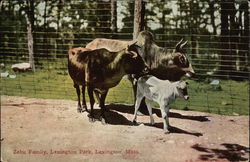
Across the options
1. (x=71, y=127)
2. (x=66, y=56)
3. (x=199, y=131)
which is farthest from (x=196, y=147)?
(x=66, y=56)

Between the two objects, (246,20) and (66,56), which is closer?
(246,20)

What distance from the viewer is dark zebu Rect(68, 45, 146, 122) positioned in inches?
246

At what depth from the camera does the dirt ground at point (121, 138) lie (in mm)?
5797

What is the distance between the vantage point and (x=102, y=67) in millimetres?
6461

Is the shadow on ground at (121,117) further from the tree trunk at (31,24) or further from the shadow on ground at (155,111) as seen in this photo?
the tree trunk at (31,24)

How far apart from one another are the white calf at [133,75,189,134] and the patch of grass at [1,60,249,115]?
767 mm

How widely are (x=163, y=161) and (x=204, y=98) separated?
2.02 m

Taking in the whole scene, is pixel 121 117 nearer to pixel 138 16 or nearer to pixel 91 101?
pixel 91 101

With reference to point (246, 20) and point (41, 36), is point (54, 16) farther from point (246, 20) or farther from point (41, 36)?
point (246, 20)

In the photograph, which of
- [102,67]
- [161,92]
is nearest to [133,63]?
[102,67]

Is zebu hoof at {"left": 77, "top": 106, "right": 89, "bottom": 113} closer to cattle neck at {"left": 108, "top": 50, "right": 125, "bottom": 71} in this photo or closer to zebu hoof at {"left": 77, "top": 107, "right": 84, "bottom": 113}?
zebu hoof at {"left": 77, "top": 107, "right": 84, "bottom": 113}

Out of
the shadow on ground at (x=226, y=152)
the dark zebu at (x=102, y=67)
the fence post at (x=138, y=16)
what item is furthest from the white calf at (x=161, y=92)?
the fence post at (x=138, y=16)

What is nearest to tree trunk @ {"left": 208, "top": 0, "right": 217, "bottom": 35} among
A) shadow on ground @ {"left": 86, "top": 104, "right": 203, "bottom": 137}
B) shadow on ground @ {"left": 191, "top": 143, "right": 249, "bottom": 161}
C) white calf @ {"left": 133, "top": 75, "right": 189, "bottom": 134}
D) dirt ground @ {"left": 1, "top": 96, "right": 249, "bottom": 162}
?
dirt ground @ {"left": 1, "top": 96, "right": 249, "bottom": 162}

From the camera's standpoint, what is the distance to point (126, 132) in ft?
20.7
